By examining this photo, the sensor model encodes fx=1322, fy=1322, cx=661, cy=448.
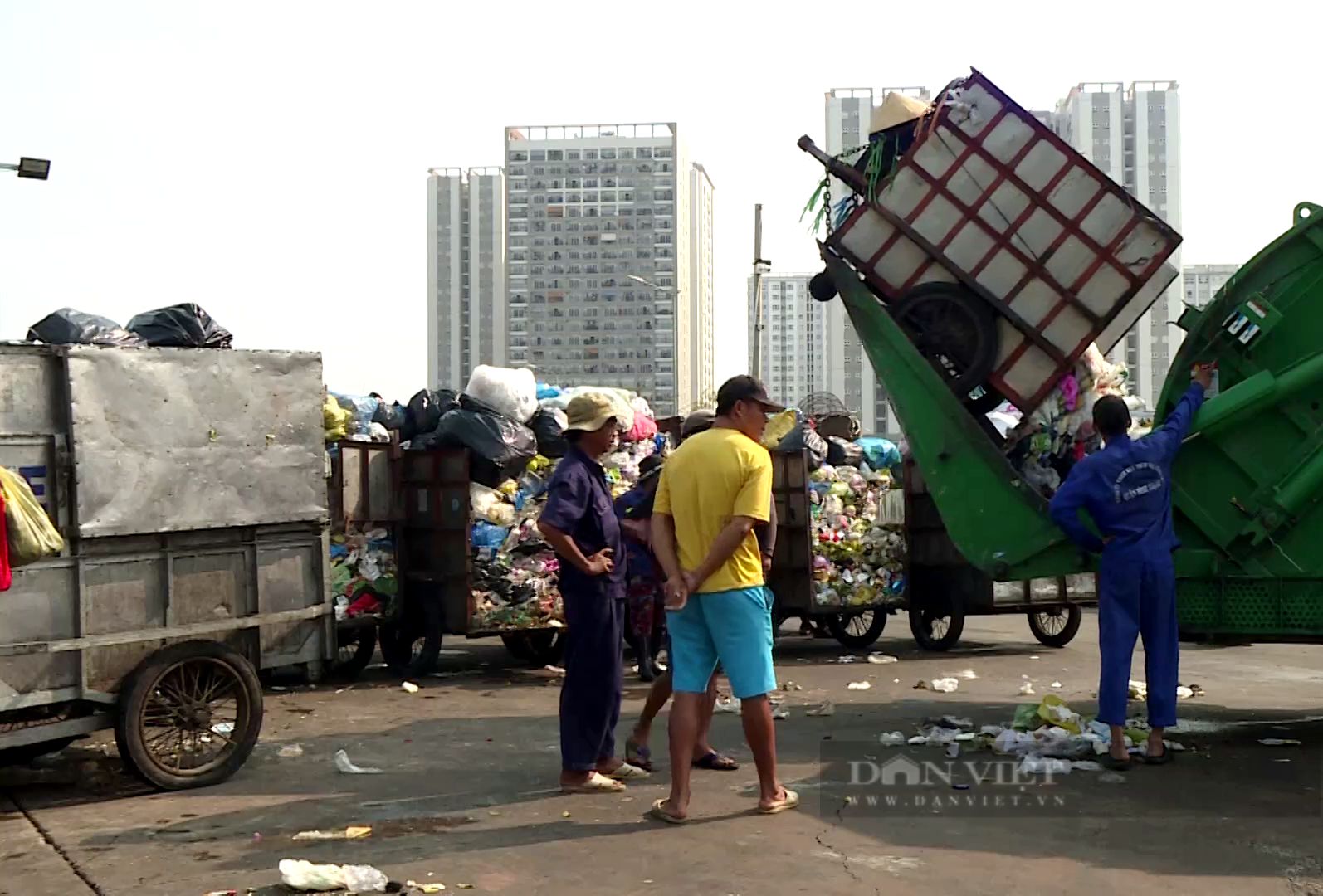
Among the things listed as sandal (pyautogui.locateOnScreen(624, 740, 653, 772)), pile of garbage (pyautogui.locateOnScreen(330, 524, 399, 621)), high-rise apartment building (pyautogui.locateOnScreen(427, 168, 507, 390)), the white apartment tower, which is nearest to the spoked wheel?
sandal (pyautogui.locateOnScreen(624, 740, 653, 772))

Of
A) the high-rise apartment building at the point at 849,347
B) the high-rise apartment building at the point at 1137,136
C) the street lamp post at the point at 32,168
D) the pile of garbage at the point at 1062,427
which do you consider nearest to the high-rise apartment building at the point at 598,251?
the high-rise apartment building at the point at 849,347

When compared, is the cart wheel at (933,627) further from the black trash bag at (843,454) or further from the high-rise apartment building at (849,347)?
the high-rise apartment building at (849,347)

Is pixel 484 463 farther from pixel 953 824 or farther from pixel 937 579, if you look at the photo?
pixel 953 824

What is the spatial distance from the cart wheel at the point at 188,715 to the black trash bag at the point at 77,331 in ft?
5.15

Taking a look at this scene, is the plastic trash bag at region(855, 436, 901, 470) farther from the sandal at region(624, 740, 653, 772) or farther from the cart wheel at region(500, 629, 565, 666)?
the sandal at region(624, 740, 653, 772)

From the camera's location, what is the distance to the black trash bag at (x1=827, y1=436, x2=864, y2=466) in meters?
11.8

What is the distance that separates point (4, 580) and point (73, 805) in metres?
1.25

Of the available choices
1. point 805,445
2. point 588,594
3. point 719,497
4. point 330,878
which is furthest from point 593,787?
point 805,445

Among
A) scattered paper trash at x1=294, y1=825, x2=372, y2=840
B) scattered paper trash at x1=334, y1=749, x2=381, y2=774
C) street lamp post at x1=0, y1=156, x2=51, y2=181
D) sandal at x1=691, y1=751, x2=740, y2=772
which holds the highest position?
street lamp post at x1=0, y1=156, x2=51, y2=181

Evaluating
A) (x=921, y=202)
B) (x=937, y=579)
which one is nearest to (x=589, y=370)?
(x=937, y=579)

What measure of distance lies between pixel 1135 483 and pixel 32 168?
12040 mm

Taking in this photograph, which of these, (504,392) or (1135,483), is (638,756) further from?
(504,392)

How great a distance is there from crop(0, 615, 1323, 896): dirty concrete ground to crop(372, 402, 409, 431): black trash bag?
9.30 feet

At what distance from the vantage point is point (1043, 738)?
6.78 metres
